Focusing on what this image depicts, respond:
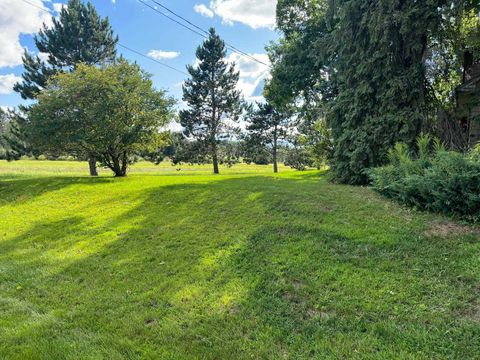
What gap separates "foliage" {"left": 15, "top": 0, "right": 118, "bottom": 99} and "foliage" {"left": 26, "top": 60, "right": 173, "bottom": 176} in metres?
7.47

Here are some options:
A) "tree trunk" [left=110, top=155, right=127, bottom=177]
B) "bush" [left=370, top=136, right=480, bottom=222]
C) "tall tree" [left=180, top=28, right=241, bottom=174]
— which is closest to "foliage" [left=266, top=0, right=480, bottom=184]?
"bush" [left=370, top=136, right=480, bottom=222]

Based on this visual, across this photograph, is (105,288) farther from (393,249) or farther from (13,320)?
(393,249)

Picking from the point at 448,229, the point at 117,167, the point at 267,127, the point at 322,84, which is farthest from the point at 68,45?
the point at 448,229

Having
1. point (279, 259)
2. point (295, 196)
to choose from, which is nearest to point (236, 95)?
point (295, 196)

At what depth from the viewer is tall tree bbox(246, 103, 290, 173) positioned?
29.8m

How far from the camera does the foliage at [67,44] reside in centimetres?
1803

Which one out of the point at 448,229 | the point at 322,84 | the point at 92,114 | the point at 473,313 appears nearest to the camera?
the point at 473,313

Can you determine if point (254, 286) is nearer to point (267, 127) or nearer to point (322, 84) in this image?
point (322, 84)

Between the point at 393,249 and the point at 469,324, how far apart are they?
51.9 inches

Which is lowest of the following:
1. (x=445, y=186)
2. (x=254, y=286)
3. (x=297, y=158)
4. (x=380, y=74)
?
(x=254, y=286)

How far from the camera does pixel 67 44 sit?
1822cm

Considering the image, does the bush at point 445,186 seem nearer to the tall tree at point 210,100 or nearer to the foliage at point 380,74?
the foliage at point 380,74

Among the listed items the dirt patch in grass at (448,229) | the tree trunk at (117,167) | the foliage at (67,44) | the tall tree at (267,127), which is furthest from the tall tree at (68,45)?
the dirt patch in grass at (448,229)

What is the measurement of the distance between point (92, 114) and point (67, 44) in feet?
33.6
